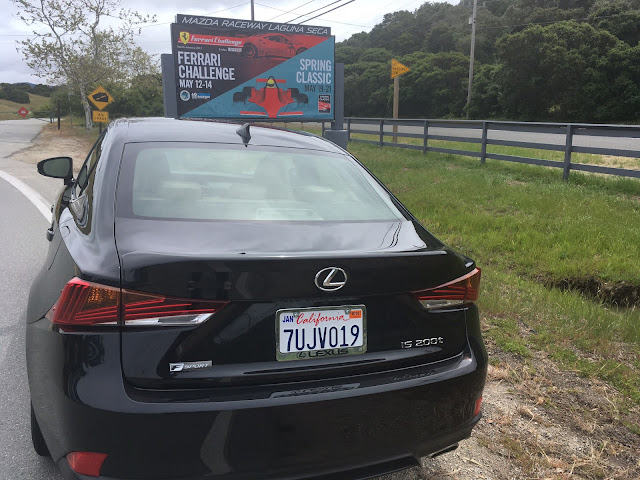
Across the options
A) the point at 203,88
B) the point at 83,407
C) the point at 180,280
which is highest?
the point at 203,88

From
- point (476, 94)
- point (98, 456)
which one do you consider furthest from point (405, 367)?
point (476, 94)

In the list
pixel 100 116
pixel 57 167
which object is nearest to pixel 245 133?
pixel 57 167

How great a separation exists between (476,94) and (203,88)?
41.0 meters

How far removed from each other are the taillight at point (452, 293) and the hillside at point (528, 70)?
134ft

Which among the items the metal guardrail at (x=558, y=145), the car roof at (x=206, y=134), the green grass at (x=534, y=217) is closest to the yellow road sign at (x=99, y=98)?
the metal guardrail at (x=558, y=145)

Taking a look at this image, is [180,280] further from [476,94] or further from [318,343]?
[476,94]

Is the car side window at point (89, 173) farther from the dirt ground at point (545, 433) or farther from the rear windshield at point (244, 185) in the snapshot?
the dirt ground at point (545, 433)

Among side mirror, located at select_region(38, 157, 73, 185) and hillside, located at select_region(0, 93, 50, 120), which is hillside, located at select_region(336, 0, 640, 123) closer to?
side mirror, located at select_region(38, 157, 73, 185)

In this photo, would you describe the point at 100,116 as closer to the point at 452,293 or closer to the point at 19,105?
the point at 452,293

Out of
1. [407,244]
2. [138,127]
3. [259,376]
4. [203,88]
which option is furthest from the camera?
[203,88]

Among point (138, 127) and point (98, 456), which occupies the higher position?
point (138, 127)

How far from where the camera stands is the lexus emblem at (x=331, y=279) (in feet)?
6.29

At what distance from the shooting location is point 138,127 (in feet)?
9.86

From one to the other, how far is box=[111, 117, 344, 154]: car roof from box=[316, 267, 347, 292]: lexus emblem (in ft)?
4.22
